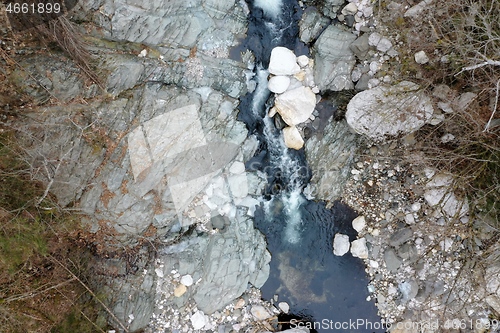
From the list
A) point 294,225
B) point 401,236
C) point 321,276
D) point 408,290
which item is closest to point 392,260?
point 401,236

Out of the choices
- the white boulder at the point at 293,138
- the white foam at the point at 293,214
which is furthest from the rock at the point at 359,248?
the white boulder at the point at 293,138

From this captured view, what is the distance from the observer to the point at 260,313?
7.01m

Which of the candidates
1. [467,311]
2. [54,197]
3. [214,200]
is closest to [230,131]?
[214,200]

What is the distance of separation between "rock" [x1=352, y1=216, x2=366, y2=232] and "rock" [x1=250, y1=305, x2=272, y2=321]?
2318mm

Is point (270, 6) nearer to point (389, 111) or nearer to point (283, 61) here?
point (283, 61)

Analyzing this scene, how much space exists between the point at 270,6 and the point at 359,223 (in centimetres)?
442

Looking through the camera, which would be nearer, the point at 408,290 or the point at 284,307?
the point at 408,290

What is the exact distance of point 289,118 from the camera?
22.9ft

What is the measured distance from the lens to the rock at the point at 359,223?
6992 millimetres

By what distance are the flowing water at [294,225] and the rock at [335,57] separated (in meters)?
0.41

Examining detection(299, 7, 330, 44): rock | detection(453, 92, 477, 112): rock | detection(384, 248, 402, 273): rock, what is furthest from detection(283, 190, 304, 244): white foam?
detection(453, 92, 477, 112): rock

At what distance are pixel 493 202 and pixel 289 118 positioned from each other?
364 centimetres

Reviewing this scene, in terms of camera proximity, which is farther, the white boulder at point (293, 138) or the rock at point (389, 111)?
the white boulder at point (293, 138)

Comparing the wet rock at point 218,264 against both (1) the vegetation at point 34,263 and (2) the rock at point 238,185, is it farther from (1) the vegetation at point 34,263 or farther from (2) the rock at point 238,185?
(1) the vegetation at point 34,263
